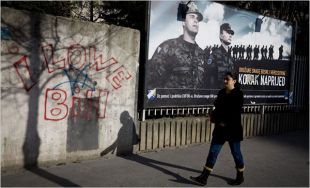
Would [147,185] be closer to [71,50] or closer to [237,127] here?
[237,127]

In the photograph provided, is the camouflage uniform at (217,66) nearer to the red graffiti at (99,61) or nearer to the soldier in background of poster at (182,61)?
the soldier in background of poster at (182,61)

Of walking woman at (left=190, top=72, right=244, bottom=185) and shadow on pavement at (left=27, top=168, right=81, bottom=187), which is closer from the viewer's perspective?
shadow on pavement at (left=27, top=168, right=81, bottom=187)

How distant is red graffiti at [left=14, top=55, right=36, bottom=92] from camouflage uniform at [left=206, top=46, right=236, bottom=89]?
412 cm

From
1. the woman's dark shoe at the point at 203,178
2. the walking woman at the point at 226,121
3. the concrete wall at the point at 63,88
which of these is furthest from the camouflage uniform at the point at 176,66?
the woman's dark shoe at the point at 203,178

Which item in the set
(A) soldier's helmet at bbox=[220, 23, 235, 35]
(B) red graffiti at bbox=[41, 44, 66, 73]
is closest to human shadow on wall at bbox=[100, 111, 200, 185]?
(B) red graffiti at bbox=[41, 44, 66, 73]

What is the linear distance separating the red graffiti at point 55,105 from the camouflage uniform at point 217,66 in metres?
3.56

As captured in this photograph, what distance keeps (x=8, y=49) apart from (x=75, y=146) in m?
1.88

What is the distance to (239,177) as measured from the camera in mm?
6078

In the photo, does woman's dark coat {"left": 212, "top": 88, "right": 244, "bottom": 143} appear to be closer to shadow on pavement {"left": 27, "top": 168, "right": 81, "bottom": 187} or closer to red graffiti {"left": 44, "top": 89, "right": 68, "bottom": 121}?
shadow on pavement {"left": 27, "top": 168, "right": 81, "bottom": 187}

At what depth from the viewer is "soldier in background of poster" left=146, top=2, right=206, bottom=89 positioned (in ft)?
26.3

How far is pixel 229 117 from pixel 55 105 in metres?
2.64

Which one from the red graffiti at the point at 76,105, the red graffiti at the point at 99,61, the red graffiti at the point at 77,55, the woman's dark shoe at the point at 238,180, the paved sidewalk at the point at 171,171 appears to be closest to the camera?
the paved sidewalk at the point at 171,171

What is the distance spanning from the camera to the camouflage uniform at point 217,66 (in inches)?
357

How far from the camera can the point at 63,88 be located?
6.58 m
